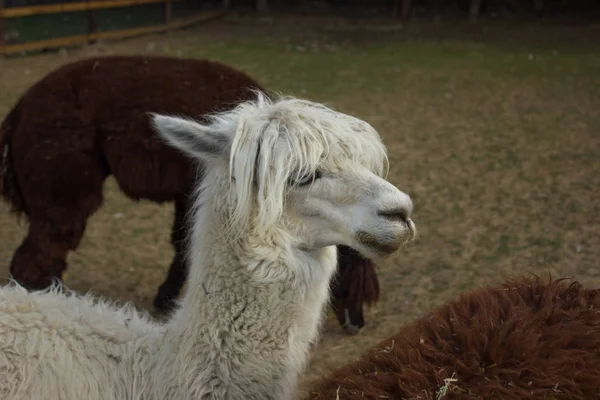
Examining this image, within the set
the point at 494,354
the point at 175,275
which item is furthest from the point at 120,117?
the point at 494,354

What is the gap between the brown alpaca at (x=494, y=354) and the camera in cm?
212

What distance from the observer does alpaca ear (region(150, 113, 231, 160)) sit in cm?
248

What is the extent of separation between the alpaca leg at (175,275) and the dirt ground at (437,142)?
19 cm

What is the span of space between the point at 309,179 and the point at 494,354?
2.36 feet

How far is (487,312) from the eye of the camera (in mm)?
2402

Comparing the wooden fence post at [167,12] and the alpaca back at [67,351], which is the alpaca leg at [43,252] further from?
the wooden fence post at [167,12]

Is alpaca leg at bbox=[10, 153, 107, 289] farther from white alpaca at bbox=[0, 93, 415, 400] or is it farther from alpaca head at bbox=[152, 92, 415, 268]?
alpaca head at bbox=[152, 92, 415, 268]

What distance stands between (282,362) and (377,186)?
1.85 feet

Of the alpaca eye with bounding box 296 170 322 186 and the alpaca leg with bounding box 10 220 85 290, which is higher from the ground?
the alpaca eye with bounding box 296 170 322 186

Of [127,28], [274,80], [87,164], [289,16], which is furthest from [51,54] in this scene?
[87,164]

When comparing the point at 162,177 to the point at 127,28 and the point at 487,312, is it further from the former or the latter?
the point at 127,28

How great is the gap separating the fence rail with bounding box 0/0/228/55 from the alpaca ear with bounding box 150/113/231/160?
9.31 metres

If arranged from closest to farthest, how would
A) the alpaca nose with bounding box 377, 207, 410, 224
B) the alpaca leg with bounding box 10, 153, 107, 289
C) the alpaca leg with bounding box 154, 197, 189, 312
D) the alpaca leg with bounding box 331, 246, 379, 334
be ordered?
the alpaca nose with bounding box 377, 207, 410, 224 < the alpaca leg with bounding box 10, 153, 107, 289 < the alpaca leg with bounding box 331, 246, 379, 334 < the alpaca leg with bounding box 154, 197, 189, 312

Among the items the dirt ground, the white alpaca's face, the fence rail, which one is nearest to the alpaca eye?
the white alpaca's face
